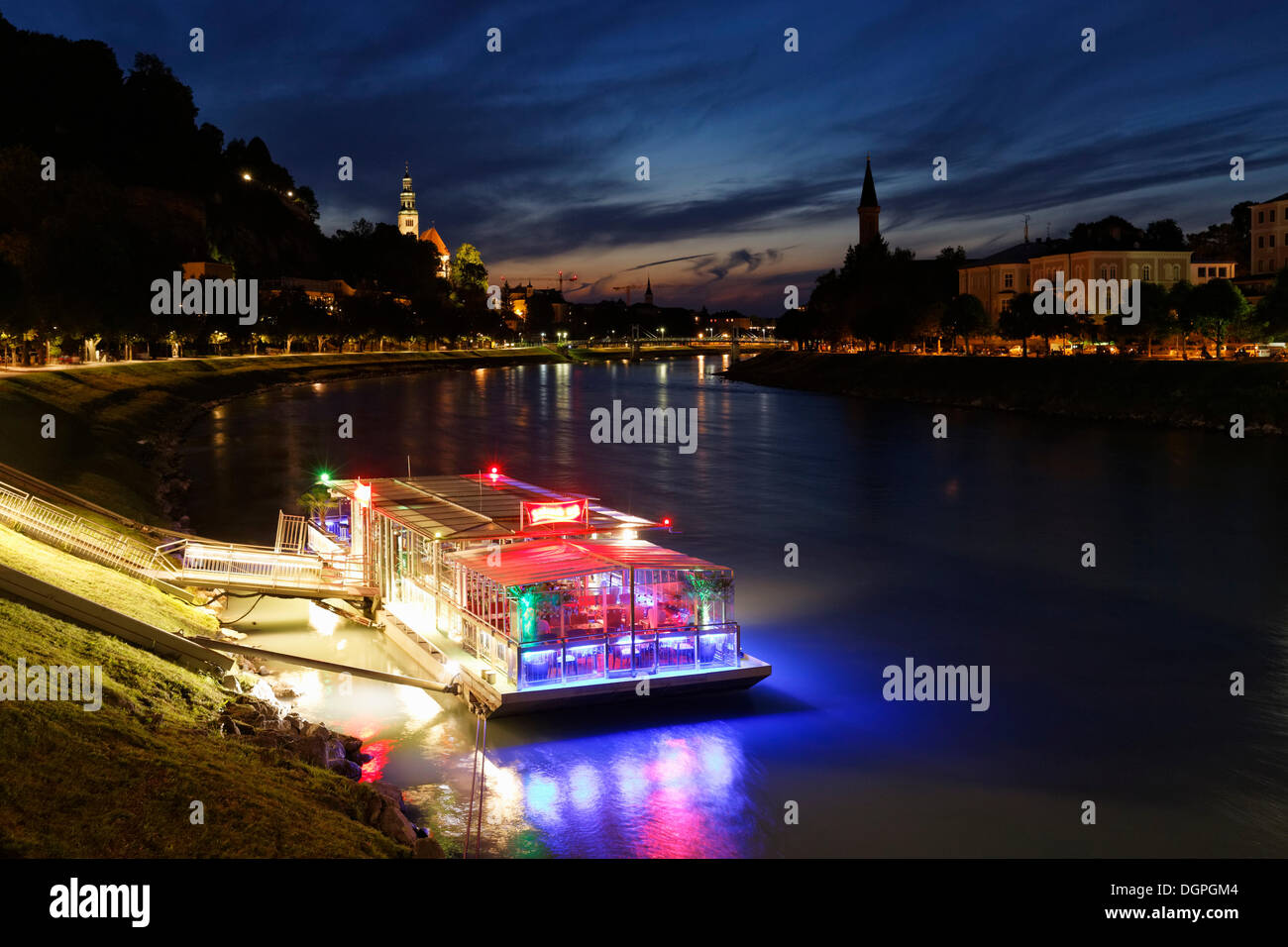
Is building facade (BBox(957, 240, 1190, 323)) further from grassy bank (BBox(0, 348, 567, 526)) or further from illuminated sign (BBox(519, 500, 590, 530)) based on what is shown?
illuminated sign (BBox(519, 500, 590, 530))

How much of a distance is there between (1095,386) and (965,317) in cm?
3388

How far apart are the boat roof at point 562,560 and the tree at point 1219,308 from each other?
80.5 m

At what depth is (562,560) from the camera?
19875 millimetres

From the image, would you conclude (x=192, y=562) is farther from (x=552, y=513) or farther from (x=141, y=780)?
(x=141, y=780)

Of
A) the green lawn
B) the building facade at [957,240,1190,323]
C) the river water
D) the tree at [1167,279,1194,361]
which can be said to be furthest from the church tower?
the green lawn

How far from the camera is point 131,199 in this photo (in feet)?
381

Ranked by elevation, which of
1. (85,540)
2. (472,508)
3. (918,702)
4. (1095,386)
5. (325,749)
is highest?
(1095,386)

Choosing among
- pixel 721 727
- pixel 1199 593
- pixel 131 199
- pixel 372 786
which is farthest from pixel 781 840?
pixel 131 199

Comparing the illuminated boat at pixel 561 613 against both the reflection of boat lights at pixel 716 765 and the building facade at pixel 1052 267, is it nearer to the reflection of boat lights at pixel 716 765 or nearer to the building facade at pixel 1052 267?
the reflection of boat lights at pixel 716 765

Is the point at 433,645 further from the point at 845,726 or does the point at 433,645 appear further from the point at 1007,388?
the point at 1007,388

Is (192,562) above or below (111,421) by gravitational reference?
below

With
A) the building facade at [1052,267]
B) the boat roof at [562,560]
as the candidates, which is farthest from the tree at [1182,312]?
the boat roof at [562,560]

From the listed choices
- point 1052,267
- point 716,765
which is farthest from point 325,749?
point 1052,267

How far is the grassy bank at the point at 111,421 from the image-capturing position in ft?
127
